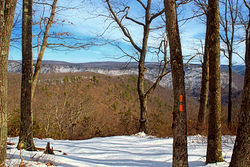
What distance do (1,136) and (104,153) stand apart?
304 cm

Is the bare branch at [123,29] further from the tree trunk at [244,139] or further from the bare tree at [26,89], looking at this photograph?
the tree trunk at [244,139]

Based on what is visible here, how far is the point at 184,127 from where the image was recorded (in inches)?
121

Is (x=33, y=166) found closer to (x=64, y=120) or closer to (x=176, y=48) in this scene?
(x=176, y=48)

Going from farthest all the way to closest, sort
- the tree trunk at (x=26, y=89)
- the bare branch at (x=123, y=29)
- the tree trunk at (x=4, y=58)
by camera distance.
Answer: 1. the bare branch at (x=123, y=29)
2. the tree trunk at (x=26, y=89)
3. the tree trunk at (x=4, y=58)

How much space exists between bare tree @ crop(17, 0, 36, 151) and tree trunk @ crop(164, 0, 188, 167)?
3.45 metres

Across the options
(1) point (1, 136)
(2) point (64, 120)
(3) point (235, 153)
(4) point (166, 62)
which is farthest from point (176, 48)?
(2) point (64, 120)

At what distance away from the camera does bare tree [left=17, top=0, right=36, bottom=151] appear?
4.73 meters

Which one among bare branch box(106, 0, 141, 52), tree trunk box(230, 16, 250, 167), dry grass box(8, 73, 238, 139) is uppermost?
bare branch box(106, 0, 141, 52)

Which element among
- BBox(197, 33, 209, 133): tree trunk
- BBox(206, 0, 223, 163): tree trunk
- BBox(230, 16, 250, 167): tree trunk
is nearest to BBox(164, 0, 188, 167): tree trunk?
BBox(230, 16, 250, 167): tree trunk

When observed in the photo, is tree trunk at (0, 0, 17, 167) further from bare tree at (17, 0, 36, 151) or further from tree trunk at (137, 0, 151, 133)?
tree trunk at (137, 0, 151, 133)

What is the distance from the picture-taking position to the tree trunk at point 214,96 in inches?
147

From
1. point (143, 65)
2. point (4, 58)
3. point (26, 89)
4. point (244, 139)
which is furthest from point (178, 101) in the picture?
point (143, 65)

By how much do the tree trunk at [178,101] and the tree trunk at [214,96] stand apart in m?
0.98

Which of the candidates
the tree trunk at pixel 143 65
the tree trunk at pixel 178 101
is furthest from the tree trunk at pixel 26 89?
the tree trunk at pixel 143 65
